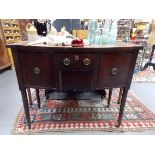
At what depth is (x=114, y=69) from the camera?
40.5 inches

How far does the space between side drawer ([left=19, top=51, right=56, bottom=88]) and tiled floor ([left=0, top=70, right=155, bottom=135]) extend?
Answer: 1.73 feet

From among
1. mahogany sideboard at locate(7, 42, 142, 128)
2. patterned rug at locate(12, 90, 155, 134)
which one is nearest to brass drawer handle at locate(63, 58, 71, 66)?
mahogany sideboard at locate(7, 42, 142, 128)

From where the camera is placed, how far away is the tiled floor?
136 cm

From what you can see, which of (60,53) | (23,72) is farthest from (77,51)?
(23,72)

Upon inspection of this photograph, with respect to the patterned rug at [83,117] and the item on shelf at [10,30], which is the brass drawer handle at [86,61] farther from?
the item on shelf at [10,30]

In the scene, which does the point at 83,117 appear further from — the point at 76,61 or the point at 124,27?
the point at 124,27

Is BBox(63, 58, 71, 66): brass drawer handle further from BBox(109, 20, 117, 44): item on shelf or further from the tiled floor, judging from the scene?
the tiled floor

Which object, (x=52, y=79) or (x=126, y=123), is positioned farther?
(x=126, y=123)

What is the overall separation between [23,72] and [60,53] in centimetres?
33

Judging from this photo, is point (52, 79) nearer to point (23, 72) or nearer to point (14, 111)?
point (23, 72)

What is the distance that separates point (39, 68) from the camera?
102 cm

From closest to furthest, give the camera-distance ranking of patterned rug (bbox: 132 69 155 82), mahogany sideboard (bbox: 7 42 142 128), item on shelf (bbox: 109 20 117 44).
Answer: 1. mahogany sideboard (bbox: 7 42 142 128)
2. item on shelf (bbox: 109 20 117 44)
3. patterned rug (bbox: 132 69 155 82)

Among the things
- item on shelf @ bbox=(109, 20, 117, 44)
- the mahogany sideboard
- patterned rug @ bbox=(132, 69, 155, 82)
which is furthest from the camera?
patterned rug @ bbox=(132, 69, 155, 82)
